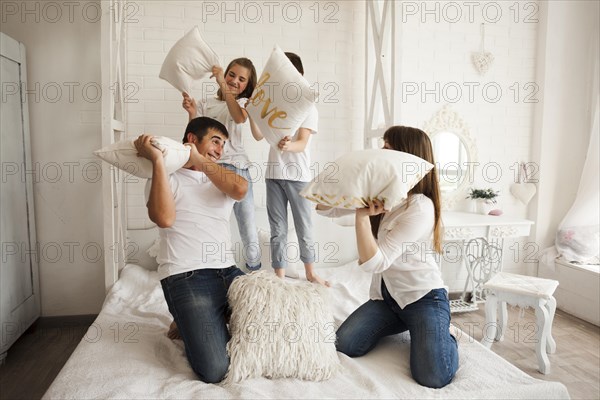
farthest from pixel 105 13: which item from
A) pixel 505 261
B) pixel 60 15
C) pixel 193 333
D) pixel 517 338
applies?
pixel 505 261

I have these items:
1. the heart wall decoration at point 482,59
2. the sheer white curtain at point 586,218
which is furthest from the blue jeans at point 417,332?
the heart wall decoration at point 482,59

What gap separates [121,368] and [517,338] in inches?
96.5

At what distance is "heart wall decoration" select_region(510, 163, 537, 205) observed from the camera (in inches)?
149

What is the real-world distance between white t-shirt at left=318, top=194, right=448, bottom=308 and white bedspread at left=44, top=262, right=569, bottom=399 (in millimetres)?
278

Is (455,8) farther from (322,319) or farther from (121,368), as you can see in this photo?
(121,368)

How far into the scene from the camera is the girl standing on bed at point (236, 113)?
2277 mm

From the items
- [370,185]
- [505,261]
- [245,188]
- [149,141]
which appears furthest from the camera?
[505,261]

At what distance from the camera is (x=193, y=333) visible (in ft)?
5.36

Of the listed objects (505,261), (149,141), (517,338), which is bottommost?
(517,338)

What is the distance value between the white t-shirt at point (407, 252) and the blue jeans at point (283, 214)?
77 centimetres

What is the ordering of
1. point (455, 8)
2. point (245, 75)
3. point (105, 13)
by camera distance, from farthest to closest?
1. point (455, 8)
2. point (105, 13)
3. point (245, 75)

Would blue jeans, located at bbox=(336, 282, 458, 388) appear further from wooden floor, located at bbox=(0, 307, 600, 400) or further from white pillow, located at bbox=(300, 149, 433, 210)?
wooden floor, located at bbox=(0, 307, 600, 400)

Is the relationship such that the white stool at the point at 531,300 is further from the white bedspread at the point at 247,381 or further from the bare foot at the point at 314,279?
the bare foot at the point at 314,279

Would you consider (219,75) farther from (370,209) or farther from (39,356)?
(39,356)
